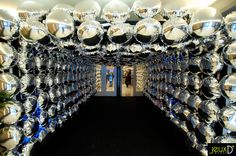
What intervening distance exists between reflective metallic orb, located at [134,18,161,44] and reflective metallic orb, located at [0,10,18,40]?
2.81 ft

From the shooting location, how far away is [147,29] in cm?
157

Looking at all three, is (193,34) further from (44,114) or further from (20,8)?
(44,114)

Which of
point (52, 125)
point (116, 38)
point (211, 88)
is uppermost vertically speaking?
point (116, 38)

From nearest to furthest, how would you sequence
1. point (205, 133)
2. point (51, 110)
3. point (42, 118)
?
point (205, 133) → point (42, 118) → point (51, 110)

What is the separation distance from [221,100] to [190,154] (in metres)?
1.29

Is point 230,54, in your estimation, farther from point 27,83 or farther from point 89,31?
point 27,83

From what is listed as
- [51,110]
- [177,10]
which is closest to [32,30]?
[177,10]

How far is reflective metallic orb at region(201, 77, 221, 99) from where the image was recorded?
6.36 feet

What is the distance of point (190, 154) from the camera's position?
121 inches

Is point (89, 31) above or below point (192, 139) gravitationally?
above

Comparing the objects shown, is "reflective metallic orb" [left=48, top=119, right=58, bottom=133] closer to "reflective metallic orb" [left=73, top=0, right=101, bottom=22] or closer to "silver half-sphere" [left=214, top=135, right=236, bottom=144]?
"reflective metallic orb" [left=73, top=0, right=101, bottom=22]

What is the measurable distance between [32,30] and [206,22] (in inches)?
47.1

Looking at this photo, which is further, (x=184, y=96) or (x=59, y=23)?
(x=184, y=96)

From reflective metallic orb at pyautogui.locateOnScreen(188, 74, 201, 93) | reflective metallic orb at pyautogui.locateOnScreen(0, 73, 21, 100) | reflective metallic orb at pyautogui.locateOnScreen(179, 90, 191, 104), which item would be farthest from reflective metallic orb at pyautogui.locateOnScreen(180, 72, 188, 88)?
reflective metallic orb at pyautogui.locateOnScreen(0, 73, 21, 100)
